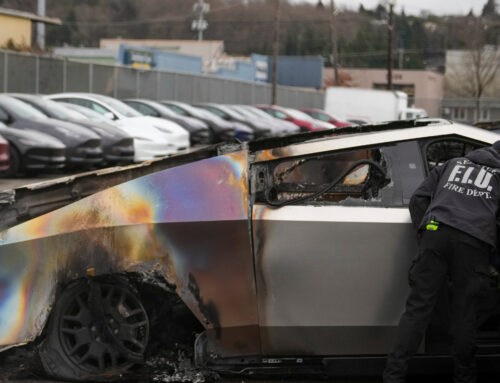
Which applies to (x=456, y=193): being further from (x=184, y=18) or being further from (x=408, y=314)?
(x=184, y=18)

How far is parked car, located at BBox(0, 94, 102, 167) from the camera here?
51.2 ft

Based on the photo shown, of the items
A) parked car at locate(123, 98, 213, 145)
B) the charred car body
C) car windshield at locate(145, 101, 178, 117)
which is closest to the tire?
the charred car body

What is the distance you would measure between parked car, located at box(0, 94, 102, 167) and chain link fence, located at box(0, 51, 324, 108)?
10249mm

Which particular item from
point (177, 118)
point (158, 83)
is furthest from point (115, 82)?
point (177, 118)

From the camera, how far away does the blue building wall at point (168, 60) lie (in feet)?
174

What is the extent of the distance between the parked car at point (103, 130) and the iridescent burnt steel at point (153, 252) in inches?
519

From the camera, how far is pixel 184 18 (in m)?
97.5

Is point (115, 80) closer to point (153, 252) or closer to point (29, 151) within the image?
point (29, 151)

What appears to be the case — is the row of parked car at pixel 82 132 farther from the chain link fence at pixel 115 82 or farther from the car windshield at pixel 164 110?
the chain link fence at pixel 115 82

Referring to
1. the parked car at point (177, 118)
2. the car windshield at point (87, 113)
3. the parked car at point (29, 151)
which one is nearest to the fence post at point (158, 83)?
the parked car at point (177, 118)

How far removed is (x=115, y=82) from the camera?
32.9 m

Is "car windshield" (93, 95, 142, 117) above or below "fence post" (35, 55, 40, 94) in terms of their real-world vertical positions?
below

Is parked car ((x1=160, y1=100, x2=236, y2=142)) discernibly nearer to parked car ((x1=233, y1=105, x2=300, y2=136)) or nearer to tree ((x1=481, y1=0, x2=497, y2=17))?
parked car ((x1=233, y1=105, x2=300, y2=136))

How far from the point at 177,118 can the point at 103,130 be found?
715 centimetres
